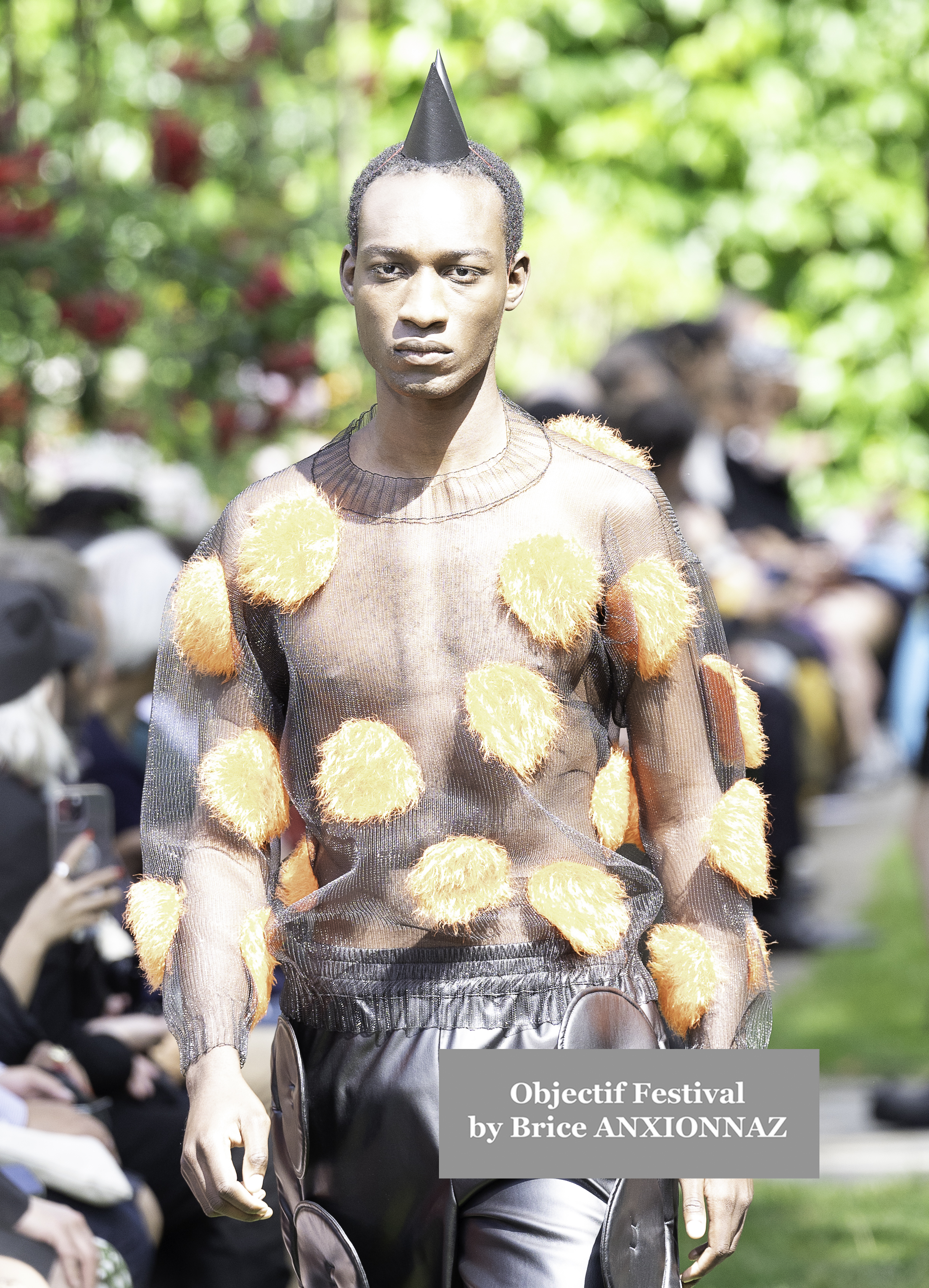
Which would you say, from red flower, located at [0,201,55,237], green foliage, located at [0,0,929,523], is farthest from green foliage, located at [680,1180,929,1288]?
green foliage, located at [0,0,929,523]

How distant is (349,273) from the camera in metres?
2.01

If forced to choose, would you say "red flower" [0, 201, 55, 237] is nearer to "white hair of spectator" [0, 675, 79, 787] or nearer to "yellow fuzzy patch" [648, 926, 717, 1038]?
"white hair of spectator" [0, 675, 79, 787]

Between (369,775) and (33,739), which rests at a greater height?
(369,775)

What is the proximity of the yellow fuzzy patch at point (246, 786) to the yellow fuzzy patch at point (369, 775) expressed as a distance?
4.1 inches

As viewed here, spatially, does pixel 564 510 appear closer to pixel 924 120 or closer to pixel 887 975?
pixel 887 975

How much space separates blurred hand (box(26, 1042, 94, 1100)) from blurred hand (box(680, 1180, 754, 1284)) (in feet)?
5.42

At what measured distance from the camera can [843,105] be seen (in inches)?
418

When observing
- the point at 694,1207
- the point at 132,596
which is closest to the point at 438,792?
the point at 694,1207

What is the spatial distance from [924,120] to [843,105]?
0.51m

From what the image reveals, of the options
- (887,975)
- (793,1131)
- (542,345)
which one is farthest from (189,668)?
(542,345)

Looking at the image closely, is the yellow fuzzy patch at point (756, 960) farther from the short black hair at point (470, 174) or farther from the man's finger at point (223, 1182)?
the short black hair at point (470, 174)

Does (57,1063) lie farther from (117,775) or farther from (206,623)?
(206,623)

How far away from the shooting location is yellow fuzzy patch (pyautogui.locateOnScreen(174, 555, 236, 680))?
202cm

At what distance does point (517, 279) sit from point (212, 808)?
724 mm
